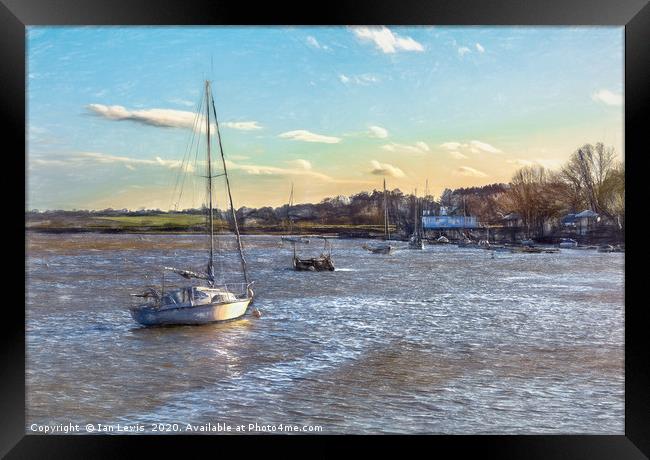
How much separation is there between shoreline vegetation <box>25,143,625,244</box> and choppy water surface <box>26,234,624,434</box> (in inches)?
4.9

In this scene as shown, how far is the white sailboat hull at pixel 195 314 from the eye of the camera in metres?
3.74

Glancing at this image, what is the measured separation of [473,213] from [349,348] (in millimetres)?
1351

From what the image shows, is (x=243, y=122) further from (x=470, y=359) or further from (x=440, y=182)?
(x=470, y=359)

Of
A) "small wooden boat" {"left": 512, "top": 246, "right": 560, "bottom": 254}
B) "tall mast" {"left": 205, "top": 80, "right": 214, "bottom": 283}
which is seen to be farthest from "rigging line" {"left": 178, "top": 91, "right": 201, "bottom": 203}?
"small wooden boat" {"left": 512, "top": 246, "right": 560, "bottom": 254}

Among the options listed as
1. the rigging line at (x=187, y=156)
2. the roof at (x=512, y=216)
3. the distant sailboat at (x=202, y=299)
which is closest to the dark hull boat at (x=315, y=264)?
the distant sailboat at (x=202, y=299)

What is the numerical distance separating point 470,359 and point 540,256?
0.95m

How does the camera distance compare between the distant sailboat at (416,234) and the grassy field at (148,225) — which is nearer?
the grassy field at (148,225)

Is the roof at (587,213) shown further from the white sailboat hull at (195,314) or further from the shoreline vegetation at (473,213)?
the white sailboat hull at (195,314)

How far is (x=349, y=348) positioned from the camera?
3.72m

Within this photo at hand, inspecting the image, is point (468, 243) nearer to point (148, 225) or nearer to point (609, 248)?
point (609, 248)

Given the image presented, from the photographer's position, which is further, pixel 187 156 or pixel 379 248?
pixel 379 248

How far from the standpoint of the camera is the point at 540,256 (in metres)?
3.85

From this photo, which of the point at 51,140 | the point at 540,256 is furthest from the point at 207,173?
the point at 540,256
